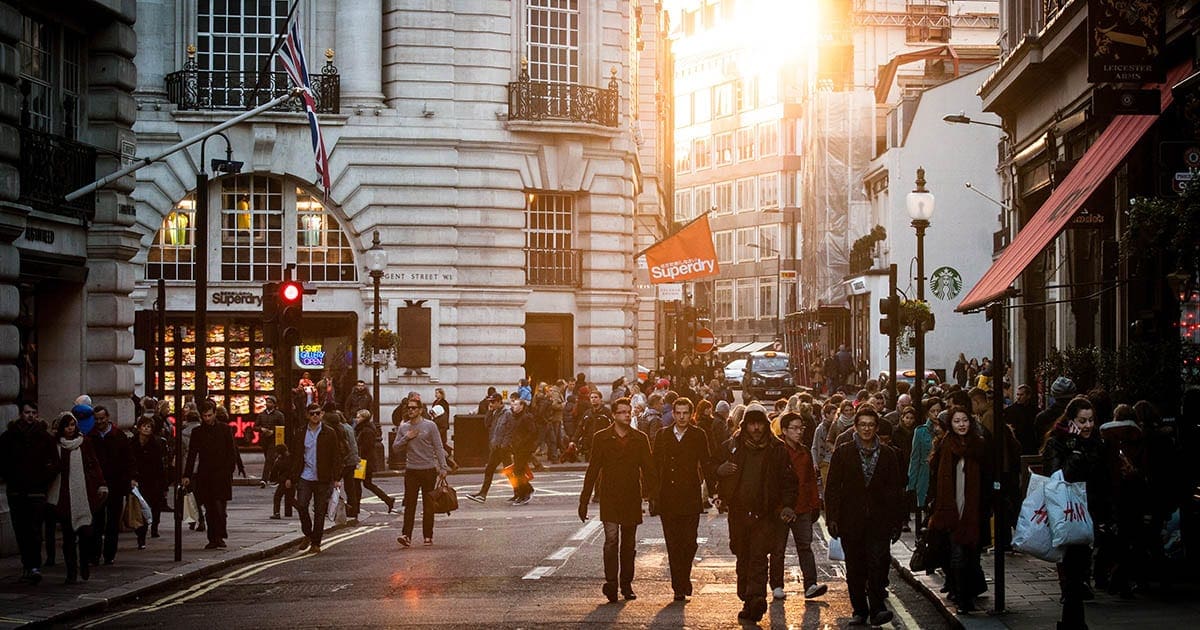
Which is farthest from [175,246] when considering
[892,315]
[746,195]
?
[746,195]

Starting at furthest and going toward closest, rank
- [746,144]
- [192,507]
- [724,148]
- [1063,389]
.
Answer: [724,148], [746,144], [192,507], [1063,389]

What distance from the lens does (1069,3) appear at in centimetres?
2306

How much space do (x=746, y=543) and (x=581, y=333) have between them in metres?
29.3

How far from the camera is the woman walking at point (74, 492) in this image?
18.1 metres

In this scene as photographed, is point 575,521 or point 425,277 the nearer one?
point 575,521

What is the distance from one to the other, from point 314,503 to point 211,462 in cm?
150

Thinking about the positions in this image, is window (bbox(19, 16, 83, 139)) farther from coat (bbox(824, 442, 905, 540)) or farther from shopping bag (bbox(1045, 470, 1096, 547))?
shopping bag (bbox(1045, 470, 1096, 547))

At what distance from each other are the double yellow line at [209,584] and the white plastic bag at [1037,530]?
25.8 feet

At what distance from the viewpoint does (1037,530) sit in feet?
42.1

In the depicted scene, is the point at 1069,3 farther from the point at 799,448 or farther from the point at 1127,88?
the point at 799,448

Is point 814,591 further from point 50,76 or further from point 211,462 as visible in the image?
point 50,76

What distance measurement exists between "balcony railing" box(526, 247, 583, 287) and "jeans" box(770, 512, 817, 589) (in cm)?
2827

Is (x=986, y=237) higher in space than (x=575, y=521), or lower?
higher

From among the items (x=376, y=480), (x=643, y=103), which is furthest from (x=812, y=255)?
(x=376, y=480)
